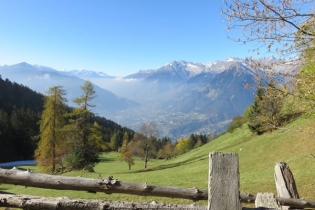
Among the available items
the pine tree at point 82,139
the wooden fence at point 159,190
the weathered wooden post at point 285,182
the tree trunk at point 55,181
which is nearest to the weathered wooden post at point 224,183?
the wooden fence at point 159,190

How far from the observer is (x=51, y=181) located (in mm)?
4254

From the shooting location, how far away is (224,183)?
322 cm

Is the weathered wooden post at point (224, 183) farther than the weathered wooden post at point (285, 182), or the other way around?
the weathered wooden post at point (285, 182)

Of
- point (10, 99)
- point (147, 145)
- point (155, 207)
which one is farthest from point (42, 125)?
point (10, 99)

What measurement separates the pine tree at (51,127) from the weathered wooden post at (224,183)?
34.5 metres

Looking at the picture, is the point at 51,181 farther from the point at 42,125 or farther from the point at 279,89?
the point at 42,125

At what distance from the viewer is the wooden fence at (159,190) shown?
3227mm

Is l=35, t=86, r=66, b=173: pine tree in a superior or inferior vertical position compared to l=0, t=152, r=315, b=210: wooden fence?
superior

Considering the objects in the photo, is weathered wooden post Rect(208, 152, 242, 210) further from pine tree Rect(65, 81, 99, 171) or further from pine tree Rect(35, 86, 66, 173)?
pine tree Rect(35, 86, 66, 173)

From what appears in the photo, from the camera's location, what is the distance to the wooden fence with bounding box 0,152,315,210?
10.6 ft

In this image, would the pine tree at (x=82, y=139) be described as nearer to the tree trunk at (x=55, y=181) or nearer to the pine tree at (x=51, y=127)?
the pine tree at (x=51, y=127)

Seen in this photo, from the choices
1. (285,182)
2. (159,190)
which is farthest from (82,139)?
(159,190)

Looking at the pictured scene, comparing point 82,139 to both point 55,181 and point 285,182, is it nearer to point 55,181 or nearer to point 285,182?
point 285,182

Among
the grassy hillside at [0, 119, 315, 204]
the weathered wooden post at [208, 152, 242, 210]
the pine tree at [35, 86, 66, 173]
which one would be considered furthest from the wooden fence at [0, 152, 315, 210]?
the pine tree at [35, 86, 66, 173]
